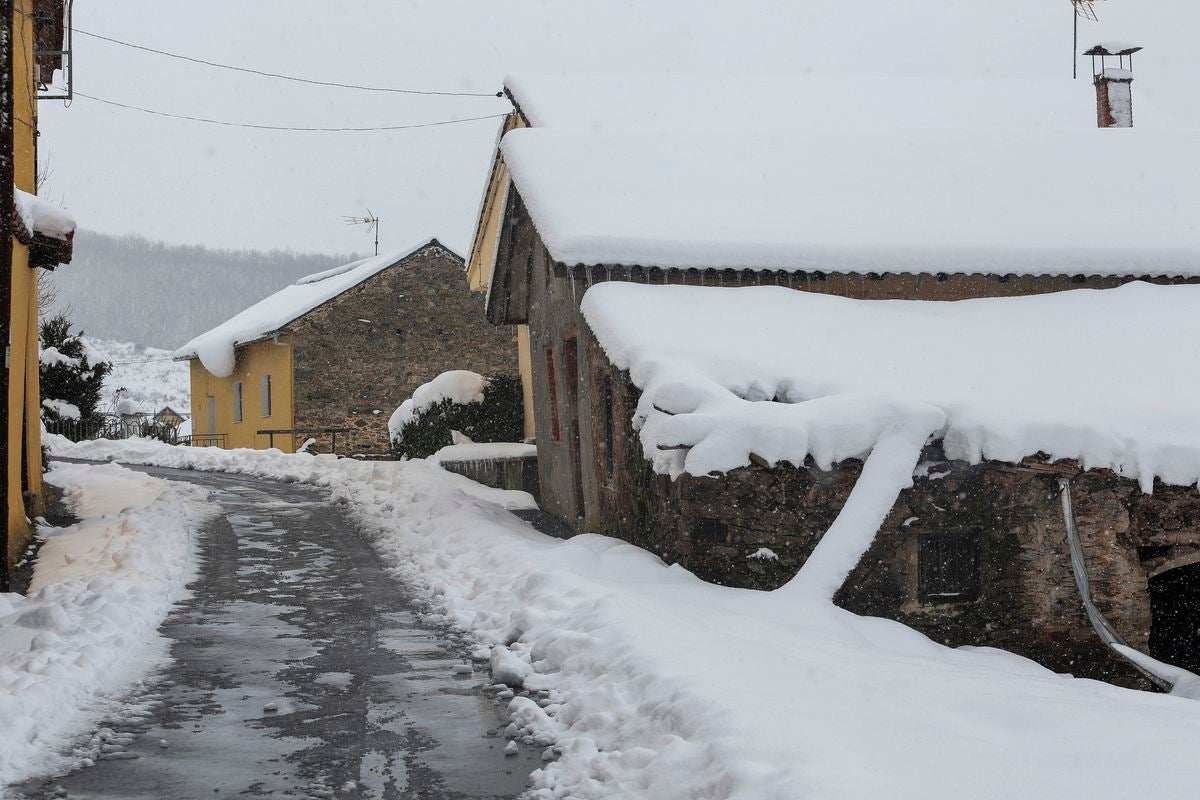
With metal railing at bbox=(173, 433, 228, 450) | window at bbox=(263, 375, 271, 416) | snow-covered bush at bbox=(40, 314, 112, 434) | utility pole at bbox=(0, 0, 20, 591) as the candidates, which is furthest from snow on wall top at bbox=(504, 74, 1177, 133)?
metal railing at bbox=(173, 433, 228, 450)

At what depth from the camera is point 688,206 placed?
47.6 ft

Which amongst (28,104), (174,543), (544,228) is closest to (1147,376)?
(544,228)

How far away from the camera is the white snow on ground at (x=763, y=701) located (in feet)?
16.0

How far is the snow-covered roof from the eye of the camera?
1164 inches

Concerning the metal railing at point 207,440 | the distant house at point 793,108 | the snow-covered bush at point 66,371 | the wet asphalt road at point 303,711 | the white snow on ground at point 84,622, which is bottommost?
the wet asphalt road at point 303,711

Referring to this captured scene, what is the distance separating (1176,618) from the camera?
1280 centimetres

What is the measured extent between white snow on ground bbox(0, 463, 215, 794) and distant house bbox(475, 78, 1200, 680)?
→ 438 centimetres

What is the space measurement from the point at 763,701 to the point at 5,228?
7515 millimetres

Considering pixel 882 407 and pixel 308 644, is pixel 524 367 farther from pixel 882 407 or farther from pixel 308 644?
pixel 308 644

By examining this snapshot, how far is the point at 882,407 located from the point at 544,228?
4.98 meters

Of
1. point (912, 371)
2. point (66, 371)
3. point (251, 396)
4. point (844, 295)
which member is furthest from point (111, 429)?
point (912, 371)

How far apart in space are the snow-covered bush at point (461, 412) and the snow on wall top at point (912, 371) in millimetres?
8977

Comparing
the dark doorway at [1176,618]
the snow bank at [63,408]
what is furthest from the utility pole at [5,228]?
the snow bank at [63,408]

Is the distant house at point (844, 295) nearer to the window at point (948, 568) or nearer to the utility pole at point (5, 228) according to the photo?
the window at point (948, 568)
